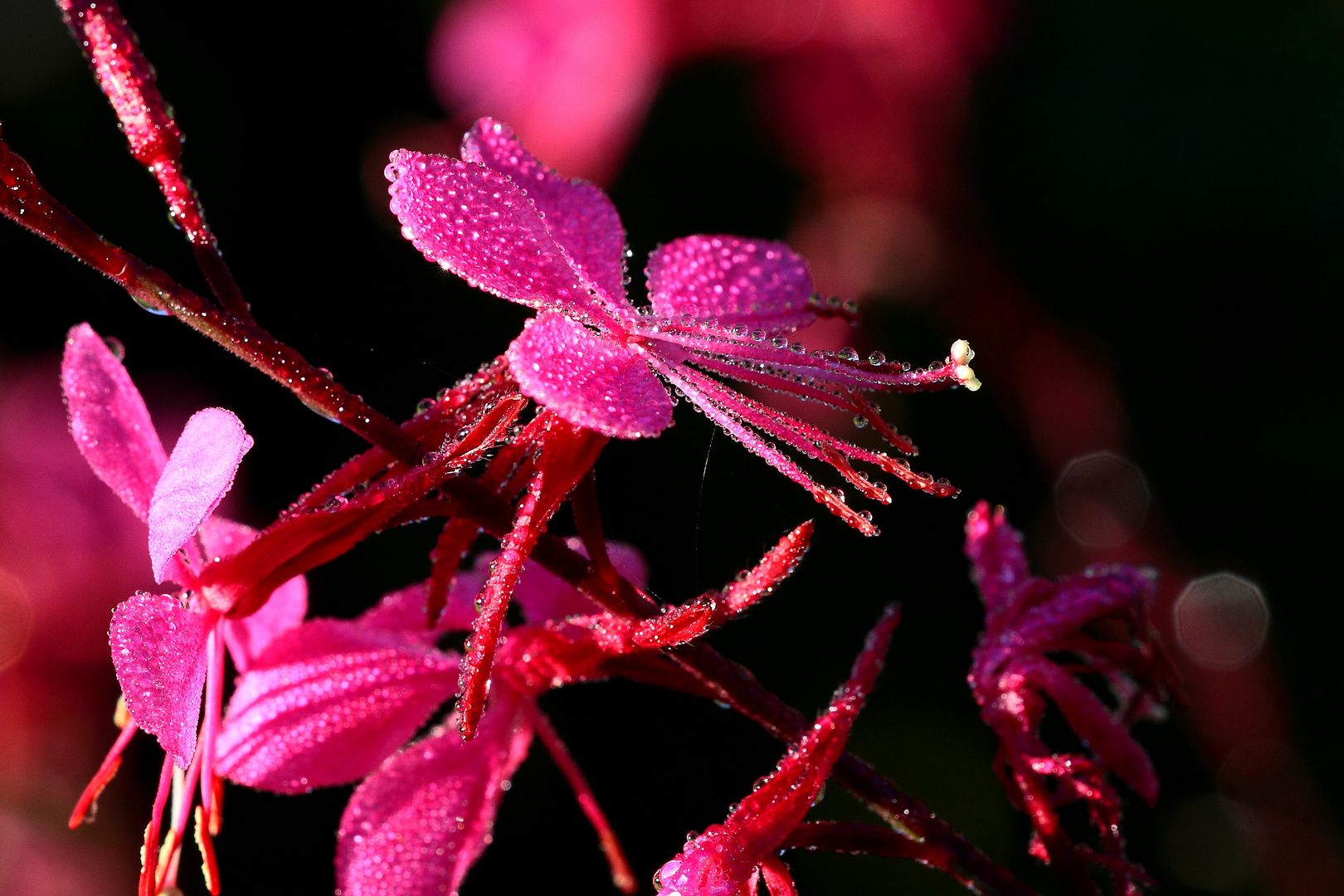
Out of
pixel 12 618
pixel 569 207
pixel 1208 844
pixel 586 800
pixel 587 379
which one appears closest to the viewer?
pixel 587 379

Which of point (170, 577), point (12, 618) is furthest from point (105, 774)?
point (12, 618)

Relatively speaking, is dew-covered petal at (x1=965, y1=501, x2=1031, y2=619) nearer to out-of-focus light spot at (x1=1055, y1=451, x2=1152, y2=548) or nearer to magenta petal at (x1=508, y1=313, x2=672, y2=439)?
magenta petal at (x1=508, y1=313, x2=672, y2=439)

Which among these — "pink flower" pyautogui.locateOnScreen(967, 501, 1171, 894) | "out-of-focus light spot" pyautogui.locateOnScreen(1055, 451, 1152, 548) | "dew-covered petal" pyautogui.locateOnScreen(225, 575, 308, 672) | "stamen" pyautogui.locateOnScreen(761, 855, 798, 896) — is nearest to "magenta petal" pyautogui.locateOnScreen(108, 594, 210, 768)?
"dew-covered petal" pyautogui.locateOnScreen(225, 575, 308, 672)

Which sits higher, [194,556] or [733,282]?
[733,282]

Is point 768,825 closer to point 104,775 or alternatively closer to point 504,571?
point 504,571

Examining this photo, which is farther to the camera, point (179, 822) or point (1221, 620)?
point (1221, 620)

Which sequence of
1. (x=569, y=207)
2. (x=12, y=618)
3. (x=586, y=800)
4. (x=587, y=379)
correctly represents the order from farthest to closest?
(x=12, y=618), (x=586, y=800), (x=569, y=207), (x=587, y=379)

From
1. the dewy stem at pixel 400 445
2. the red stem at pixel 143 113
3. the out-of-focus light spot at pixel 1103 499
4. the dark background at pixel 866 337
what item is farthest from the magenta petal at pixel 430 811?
the out-of-focus light spot at pixel 1103 499
